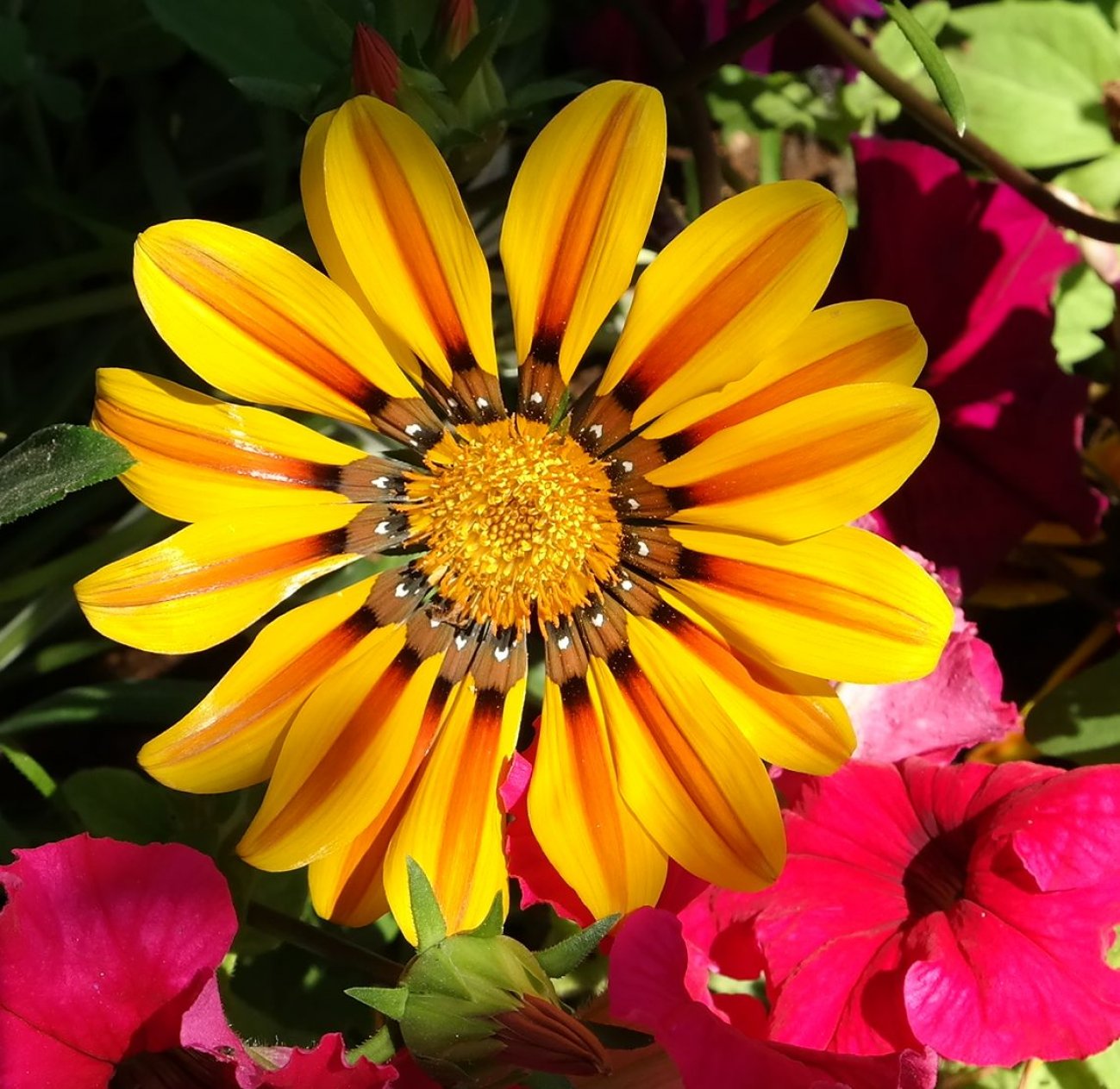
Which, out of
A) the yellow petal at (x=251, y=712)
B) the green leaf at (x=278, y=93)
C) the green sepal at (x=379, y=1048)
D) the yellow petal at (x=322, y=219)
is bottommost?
the green sepal at (x=379, y=1048)

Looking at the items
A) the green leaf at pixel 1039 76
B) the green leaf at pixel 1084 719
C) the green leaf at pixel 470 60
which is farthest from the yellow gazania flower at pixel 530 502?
the green leaf at pixel 1039 76

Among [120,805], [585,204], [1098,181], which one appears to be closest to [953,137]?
[1098,181]

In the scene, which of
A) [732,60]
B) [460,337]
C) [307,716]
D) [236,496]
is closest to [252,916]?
[307,716]

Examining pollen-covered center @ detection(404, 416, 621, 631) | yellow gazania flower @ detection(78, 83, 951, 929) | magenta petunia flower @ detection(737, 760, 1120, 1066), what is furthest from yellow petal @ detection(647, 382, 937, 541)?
magenta petunia flower @ detection(737, 760, 1120, 1066)

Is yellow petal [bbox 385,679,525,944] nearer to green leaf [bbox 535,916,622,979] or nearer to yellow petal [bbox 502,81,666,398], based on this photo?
green leaf [bbox 535,916,622,979]

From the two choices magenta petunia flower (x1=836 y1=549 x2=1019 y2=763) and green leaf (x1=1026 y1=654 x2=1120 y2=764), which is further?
green leaf (x1=1026 y1=654 x2=1120 y2=764)

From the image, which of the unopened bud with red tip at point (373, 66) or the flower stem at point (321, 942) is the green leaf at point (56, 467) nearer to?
the unopened bud with red tip at point (373, 66)

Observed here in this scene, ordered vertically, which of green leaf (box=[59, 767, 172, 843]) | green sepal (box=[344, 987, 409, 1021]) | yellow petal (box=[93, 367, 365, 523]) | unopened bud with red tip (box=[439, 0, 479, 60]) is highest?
unopened bud with red tip (box=[439, 0, 479, 60])

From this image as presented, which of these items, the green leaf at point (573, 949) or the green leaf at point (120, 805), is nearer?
the green leaf at point (573, 949)
